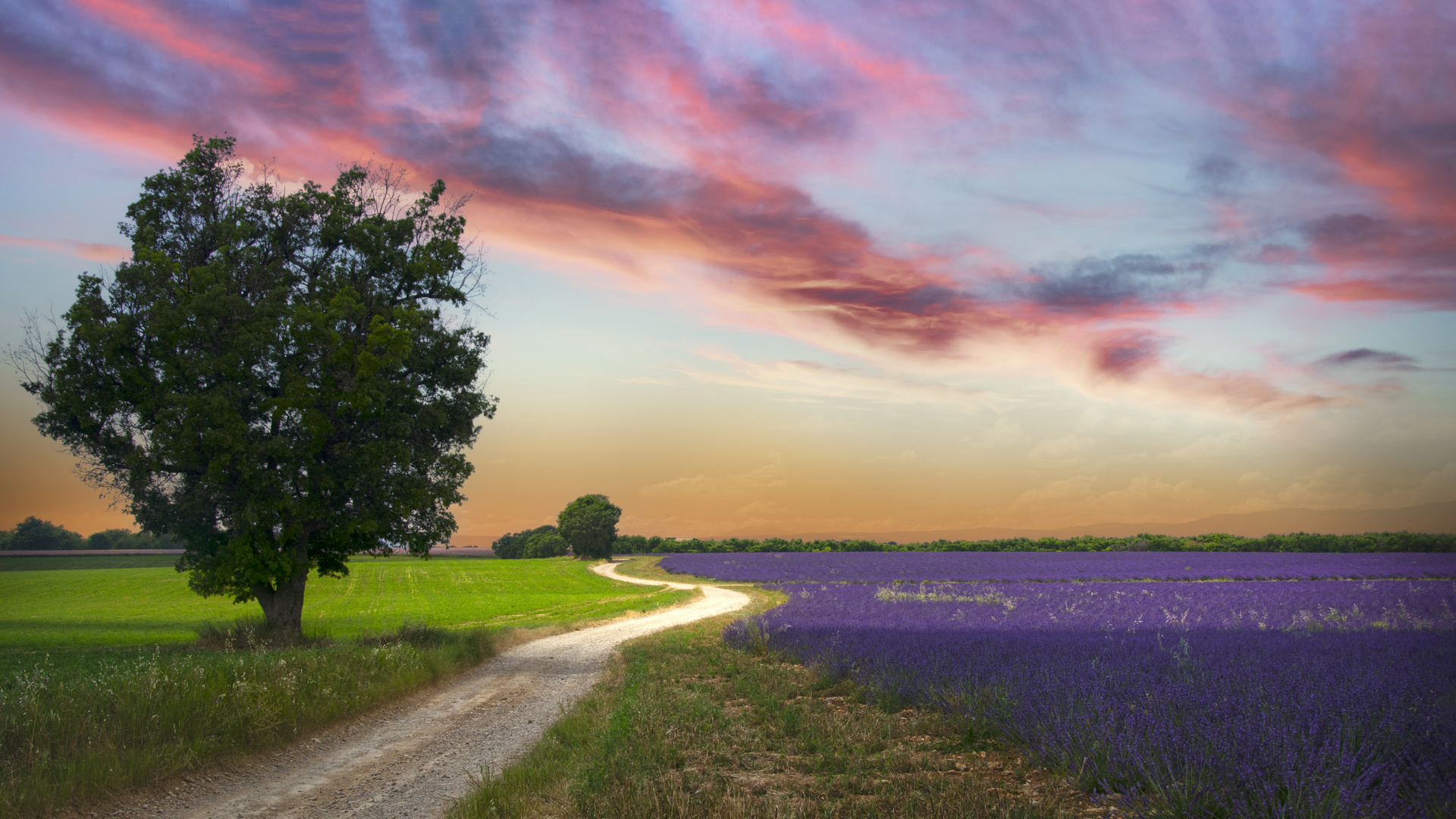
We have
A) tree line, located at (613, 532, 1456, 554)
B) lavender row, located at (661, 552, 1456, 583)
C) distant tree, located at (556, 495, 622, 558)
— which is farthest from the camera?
distant tree, located at (556, 495, 622, 558)

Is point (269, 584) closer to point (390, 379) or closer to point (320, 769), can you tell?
point (390, 379)

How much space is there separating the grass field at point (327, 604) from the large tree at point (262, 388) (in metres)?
4.41

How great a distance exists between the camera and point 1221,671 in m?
9.18

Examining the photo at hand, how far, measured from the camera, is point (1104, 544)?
90.3 metres

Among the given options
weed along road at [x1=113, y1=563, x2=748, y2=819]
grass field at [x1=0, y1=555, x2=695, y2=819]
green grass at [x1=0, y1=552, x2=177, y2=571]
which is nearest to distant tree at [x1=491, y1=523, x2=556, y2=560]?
green grass at [x1=0, y1=552, x2=177, y2=571]

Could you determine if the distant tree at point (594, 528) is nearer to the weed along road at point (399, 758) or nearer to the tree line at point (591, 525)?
the tree line at point (591, 525)

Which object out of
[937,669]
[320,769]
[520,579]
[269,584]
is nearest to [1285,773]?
[937,669]

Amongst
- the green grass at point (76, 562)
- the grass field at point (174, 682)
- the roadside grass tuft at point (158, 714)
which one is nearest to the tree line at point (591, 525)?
the green grass at point (76, 562)

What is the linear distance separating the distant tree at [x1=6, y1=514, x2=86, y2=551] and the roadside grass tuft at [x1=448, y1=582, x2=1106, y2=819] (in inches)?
6262

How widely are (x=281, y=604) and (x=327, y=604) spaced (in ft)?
91.9

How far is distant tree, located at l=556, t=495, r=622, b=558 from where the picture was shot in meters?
105

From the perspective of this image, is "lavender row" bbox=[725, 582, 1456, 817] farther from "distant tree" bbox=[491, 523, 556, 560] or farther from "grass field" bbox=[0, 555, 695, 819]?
"distant tree" bbox=[491, 523, 556, 560]

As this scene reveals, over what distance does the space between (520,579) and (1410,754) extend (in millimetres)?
68507

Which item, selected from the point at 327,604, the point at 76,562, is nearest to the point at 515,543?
the point at 76,562
